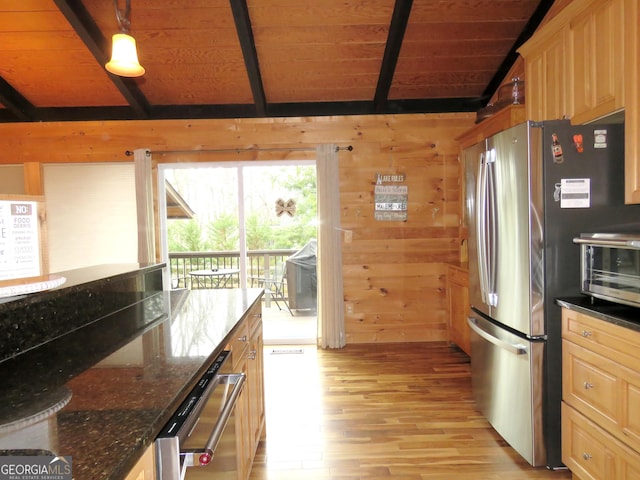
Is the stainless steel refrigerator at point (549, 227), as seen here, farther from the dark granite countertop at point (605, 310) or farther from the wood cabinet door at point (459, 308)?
the wood cabinet door at point (459, 308)

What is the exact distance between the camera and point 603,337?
5.82 ft

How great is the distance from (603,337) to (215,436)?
1.68 metres

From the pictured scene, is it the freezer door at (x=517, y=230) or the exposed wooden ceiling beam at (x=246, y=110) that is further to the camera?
the exposed wooden ceiling beam at (x=246, y=110)

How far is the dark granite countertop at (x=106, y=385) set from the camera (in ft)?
2.58

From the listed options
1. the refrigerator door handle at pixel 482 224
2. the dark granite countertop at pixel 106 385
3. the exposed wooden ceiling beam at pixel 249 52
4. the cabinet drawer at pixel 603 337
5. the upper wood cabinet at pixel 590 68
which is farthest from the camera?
the exposed wooden ceiling beam at pixel 249 52

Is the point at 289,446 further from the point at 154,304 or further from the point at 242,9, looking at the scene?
the point at 242,9

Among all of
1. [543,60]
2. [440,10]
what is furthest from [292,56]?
[543,60]

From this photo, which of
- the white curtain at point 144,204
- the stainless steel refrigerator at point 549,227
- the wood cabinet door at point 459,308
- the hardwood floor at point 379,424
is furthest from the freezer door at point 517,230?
the white curtain at point 144,204

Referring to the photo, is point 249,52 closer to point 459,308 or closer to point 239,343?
point 239,343

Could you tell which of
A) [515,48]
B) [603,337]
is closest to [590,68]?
[603,337]

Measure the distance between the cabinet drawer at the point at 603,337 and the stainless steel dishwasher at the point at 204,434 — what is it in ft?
5.11

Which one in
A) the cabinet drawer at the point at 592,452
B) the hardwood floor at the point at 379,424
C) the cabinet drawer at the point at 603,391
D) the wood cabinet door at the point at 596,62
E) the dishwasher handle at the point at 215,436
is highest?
the wood cabinet door at the point at 596,62

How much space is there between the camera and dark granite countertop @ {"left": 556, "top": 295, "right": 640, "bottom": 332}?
1.65 meters

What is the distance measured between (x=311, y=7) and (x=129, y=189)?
275 cm
